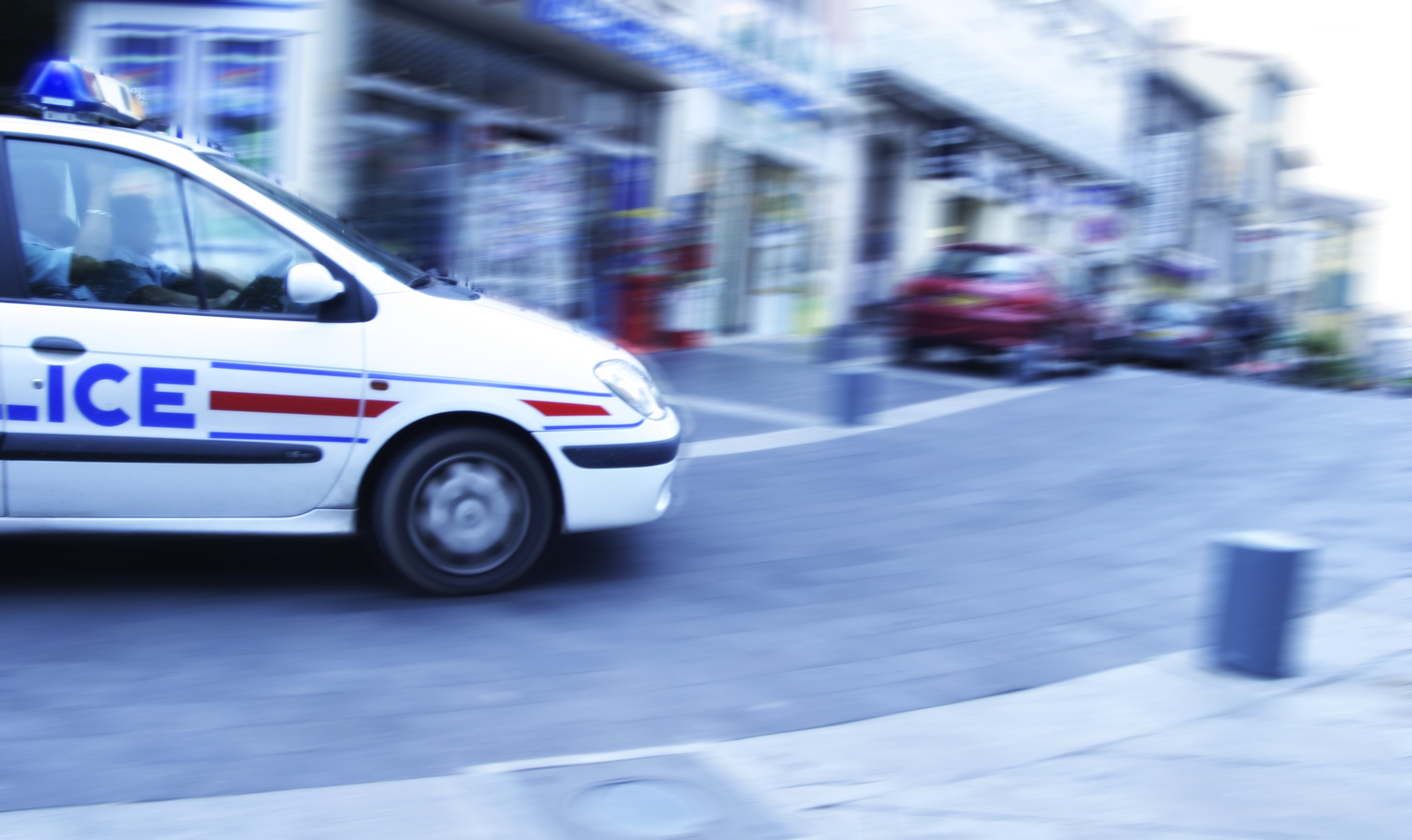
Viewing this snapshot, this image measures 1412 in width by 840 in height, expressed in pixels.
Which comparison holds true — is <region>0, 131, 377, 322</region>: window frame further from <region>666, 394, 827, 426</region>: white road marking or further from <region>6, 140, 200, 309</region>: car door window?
<region>666, 394, 827, 426</region>: white road marking

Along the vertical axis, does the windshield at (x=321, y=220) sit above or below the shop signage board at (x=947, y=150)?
below

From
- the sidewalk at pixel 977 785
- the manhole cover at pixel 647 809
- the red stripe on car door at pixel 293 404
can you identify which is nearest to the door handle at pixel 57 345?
the red stripe on car door at pixel 293 404

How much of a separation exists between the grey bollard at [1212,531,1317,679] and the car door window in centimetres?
379

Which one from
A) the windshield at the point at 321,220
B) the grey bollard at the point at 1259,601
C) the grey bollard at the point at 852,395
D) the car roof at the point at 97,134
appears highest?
the car roof at the point at 97,134

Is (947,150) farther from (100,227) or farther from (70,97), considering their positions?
(100,227)

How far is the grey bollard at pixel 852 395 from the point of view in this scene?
9.45 m

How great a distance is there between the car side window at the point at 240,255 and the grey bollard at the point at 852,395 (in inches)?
219

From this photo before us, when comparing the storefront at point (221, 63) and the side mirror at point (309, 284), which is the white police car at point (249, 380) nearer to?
the side mirror at point (309, 284)

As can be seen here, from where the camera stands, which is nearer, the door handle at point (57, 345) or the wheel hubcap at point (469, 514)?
the door handle at point (57, 345)

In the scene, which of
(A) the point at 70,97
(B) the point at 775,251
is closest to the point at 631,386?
(A) the point at 70,97

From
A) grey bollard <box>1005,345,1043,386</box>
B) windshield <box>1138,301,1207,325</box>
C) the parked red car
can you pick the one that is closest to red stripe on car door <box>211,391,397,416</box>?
grey bollard <box>1005,345,1043,386</box>

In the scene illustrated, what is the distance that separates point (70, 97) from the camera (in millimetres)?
4625

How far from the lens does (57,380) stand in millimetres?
4211

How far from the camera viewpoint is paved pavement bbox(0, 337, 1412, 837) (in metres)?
3.51
